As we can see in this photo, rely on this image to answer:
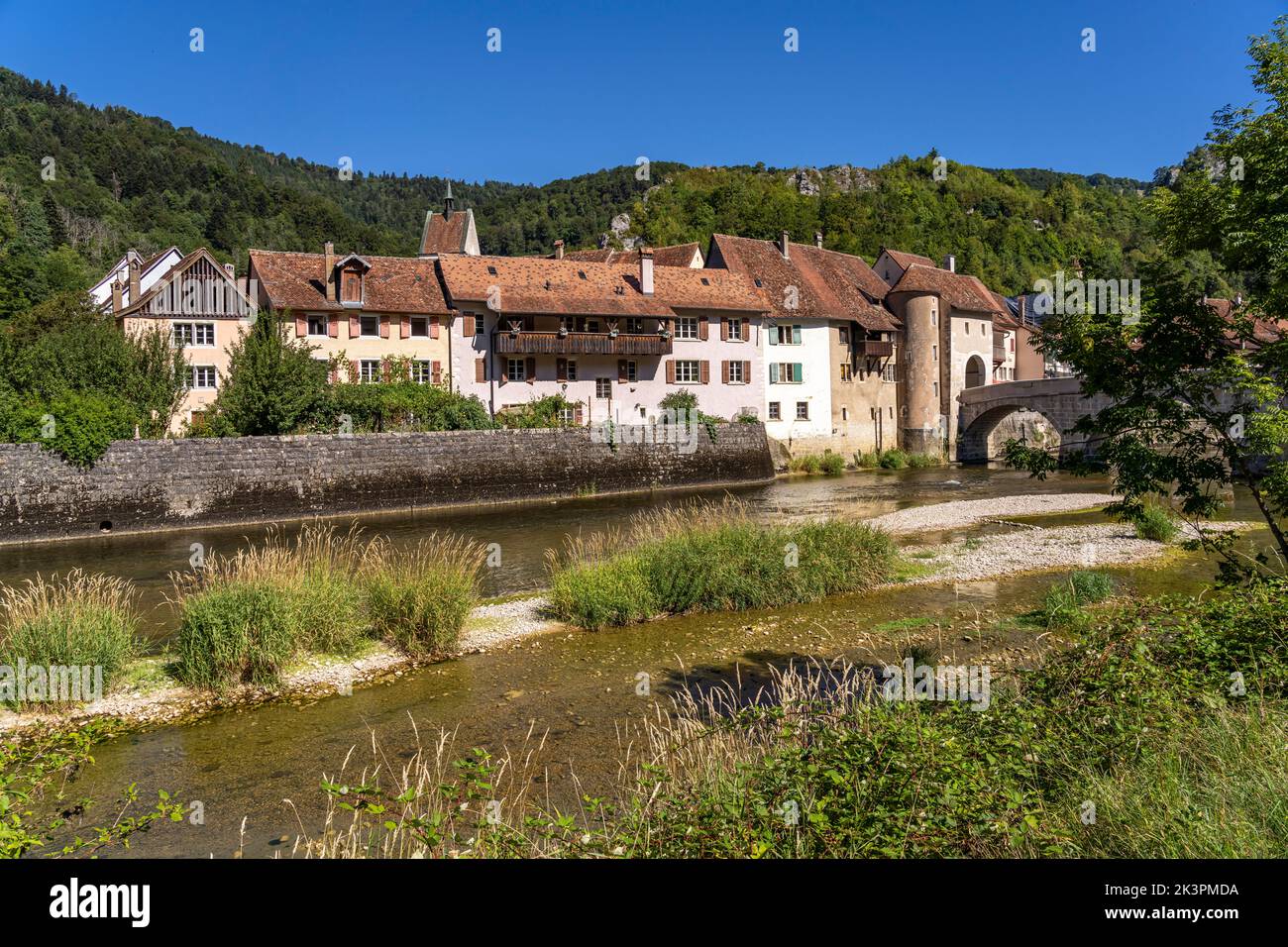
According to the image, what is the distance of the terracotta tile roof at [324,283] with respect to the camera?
45.0m

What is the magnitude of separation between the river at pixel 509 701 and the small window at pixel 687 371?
1134 inches

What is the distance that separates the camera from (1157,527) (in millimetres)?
24016

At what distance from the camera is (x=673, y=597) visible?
17688 mm

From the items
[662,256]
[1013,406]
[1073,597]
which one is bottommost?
[1073,597]

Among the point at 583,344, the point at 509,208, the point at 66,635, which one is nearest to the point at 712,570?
the point at 66,635

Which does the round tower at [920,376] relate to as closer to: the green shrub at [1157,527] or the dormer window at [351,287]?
the dormer window at [351,287]

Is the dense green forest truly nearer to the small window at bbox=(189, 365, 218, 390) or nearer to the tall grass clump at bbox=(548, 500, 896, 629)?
the small window at bbox=(189, 365, 218, 390)

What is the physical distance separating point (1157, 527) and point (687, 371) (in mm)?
31484

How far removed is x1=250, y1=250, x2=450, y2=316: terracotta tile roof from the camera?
4500 centimetres

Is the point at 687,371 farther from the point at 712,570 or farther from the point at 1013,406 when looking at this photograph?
the point at 712,570


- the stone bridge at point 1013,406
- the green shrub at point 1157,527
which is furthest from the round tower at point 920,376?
the green shrub at point 1157,527

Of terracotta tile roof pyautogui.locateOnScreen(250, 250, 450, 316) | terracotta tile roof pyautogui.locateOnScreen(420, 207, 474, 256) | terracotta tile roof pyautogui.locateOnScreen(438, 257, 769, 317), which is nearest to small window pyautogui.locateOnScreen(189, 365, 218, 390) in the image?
terracotta tile roof pyautogui.locateOnScreen(250, 250, 450, 316)
